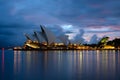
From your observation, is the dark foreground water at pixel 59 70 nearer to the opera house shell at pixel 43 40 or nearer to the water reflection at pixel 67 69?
the water reflection at pixel 67 69

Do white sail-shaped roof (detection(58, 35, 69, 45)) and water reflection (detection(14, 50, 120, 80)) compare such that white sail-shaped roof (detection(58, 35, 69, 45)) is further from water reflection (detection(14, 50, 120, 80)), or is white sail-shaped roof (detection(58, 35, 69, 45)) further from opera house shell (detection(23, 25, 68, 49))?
water reflection (detection(14, 50, 120, 80))

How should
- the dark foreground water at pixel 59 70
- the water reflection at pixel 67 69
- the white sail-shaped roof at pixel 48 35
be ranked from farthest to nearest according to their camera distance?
the white sail-shaped roof at pixel 48 35
the water reflection at pixel 67 69
the dark foreground water at pixel 59 70

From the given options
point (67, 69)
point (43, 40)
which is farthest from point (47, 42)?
point (67, 69)

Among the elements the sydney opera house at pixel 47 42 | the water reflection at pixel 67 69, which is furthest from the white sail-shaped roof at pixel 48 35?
the water reflection at pixel 67 69

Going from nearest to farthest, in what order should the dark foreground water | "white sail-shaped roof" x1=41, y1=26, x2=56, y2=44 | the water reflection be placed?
the dark foreground water → the water reflection → "white sail-shaped roof" x1=41, y1=26, x2=56, y2=44

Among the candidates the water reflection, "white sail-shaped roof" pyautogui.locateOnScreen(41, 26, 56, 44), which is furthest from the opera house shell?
the water reflection

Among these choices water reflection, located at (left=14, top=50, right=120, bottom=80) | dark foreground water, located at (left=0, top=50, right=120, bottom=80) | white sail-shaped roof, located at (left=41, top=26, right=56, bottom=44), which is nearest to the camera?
dark foreground water, located at (left=0, top=50, right=120, bottom=80)

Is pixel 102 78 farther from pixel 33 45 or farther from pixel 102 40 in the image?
pixel 102 40

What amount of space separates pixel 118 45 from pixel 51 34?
267 ft

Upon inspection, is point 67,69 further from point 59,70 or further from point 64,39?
point 64,39

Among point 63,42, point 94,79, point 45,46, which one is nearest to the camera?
point 94,79

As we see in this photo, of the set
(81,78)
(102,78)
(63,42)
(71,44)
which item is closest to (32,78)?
(81,78)

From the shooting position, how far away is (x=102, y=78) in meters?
17.6

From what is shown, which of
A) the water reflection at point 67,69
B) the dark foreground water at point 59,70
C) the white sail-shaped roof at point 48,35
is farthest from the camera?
the white sail-shaped roof at point 48,35
